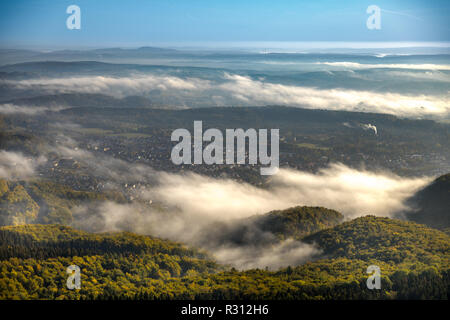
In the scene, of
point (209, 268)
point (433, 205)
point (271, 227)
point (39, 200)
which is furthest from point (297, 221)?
point (39, 200)

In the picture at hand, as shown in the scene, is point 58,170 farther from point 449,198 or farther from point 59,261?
point 449,198

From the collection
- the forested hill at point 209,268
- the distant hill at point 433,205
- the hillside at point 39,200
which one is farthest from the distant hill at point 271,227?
the hillside at point 39,200

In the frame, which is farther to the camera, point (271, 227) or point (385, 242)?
point (271, 227)

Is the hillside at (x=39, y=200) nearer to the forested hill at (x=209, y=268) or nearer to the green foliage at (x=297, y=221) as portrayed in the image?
the forested hill at (x=209, y=268)

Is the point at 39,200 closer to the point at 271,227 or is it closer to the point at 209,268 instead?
the point at 209,268
